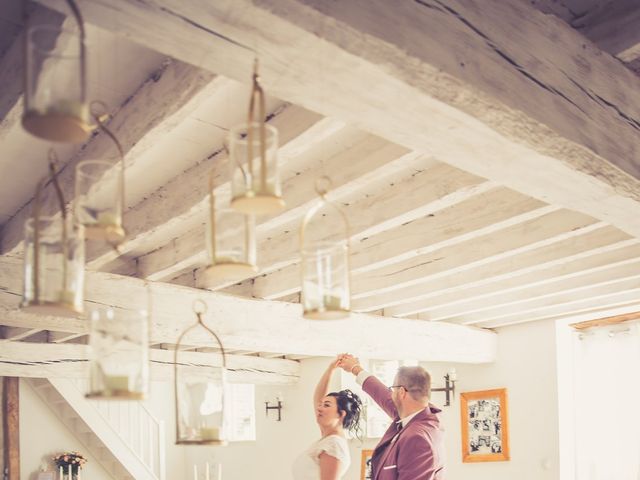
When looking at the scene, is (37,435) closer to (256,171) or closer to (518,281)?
(518,281)

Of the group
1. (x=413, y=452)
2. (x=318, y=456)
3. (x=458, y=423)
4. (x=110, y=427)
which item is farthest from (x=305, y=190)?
(x=110, y=427)

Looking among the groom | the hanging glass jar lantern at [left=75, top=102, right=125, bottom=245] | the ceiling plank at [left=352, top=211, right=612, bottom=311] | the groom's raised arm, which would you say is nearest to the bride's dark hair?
the groom's raised arm

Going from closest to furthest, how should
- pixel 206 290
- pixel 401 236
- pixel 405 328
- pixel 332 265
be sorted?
pixel 332 265, pixel 401 236, pixel 206 290, pixel 405 328

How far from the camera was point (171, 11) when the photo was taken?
5.32ft

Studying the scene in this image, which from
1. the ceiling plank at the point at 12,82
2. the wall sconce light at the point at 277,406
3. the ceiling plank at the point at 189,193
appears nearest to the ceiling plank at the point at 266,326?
the ceiling plank at the point at 189,193

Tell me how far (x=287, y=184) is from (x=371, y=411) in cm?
461

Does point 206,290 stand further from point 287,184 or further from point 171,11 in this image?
point 171,11

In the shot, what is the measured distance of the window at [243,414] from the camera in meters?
9.38

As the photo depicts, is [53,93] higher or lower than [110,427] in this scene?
higher

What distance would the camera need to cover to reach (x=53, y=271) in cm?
190

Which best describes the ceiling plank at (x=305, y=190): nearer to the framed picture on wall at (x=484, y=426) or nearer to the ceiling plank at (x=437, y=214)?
Answer: the ceiling plank at (x=437, y=214)

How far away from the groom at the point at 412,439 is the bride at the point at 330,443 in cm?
32

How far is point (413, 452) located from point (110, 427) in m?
6.16

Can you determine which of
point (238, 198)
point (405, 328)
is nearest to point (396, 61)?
point (238, 198)
